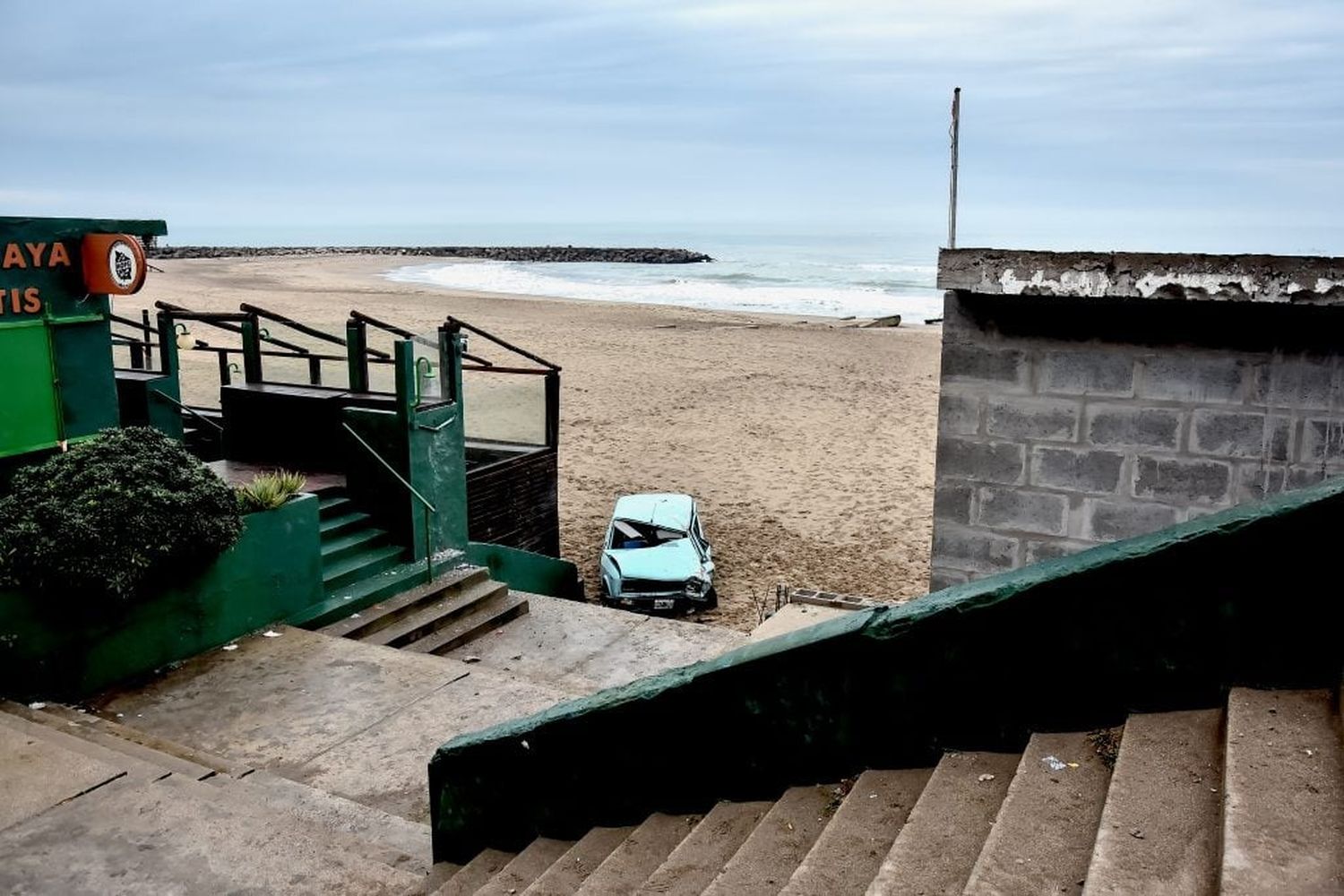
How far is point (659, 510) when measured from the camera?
1351 centimetres

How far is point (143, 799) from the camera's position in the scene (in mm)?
5305

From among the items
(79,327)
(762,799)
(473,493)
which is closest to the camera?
(762,799)

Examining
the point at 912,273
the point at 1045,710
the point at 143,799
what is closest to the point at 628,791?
the point at 1045,710

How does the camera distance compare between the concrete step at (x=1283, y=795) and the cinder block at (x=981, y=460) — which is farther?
the cinder block at (x=981, y=460)

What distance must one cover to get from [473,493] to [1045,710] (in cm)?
966

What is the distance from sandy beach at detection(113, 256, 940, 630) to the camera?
45.8 ft

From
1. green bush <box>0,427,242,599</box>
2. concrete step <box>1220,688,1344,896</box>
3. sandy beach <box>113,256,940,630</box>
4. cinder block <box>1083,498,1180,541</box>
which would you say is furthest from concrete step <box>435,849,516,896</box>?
sandy beach <box>113,256,940,630</box>

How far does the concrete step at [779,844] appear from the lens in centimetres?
290

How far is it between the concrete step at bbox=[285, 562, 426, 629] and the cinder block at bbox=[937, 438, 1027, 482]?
5740 mm

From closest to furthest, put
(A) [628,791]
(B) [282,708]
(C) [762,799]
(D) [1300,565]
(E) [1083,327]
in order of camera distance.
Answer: (D) [1300,565] < (C) [762,799] < (A) [628,791] < (E) [1083,327] < (B) [282,708]

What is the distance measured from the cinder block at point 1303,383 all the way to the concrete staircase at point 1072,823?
269cm

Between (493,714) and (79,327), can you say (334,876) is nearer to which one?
(493,714)

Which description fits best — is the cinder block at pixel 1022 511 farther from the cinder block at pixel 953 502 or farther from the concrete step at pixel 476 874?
→ the concrete step at pixel 476 874

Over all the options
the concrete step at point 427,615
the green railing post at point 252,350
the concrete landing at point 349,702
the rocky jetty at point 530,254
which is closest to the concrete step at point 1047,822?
the concrete landing at point 349,702
